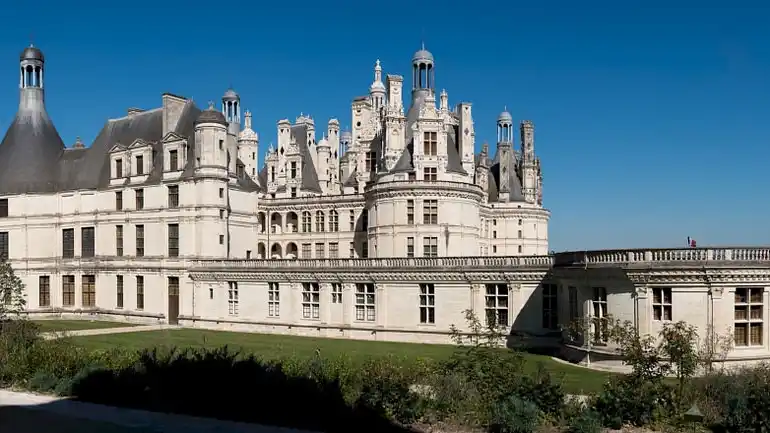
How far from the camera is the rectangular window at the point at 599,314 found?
1033 inches

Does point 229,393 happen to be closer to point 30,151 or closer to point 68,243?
point 68,243

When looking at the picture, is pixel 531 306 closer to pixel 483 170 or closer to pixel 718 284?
pixel 718 284

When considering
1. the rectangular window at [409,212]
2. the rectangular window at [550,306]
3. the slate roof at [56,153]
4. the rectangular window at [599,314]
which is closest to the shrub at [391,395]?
the rectangular window at [599,314]

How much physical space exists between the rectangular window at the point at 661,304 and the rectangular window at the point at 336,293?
1751 cm

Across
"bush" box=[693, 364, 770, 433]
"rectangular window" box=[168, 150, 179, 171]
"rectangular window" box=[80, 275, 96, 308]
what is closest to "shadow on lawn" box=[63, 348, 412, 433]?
"bush" box=[693, 364, 770, 433]

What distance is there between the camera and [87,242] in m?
50.6

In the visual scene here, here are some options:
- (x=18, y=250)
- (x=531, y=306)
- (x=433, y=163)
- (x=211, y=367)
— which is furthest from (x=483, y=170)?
(x=211, y=367)

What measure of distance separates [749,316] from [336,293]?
19992mm

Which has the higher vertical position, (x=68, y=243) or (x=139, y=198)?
(x=139, y=198)

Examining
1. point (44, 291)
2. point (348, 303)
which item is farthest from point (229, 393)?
point (44, 291)

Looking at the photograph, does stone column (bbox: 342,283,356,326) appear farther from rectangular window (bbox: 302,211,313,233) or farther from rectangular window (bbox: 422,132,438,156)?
rectangular window (bbox: 302,211,313,233)

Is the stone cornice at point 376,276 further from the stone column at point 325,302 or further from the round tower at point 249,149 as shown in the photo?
the round tower at point 249,149

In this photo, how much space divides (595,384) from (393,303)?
51.8ft

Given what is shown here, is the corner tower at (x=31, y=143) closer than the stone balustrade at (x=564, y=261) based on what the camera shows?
No
